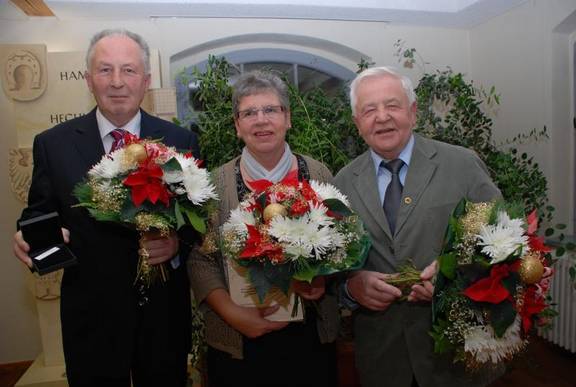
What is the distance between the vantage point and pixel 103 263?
70.5 inches

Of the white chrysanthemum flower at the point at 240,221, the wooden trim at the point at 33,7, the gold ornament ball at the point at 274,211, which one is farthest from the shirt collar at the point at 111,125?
the wooden trim at the point at 33,7

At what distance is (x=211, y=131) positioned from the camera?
10.9 feet

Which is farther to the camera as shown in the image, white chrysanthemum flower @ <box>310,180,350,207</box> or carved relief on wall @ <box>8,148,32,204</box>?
carved relief on wall @ <box>8,148,32,204</box>

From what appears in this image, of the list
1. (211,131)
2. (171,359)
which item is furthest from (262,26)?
(171,359)

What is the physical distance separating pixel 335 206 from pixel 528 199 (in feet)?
9.20

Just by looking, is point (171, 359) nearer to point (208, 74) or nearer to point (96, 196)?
point (96, 196)

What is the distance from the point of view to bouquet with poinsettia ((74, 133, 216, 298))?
1537 millimetres

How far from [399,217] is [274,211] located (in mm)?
533

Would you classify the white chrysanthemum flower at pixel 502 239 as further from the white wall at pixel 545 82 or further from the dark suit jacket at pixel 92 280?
the white wall at pixel 545 82

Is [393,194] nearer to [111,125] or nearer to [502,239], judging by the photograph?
[502,239]

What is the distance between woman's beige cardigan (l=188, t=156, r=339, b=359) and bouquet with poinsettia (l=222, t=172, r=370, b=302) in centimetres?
29

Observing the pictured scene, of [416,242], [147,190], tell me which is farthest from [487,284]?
[147,190]

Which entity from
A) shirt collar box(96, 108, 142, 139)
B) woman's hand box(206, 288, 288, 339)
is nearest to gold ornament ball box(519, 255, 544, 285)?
woman's hand box(206, 288, 288, 339)

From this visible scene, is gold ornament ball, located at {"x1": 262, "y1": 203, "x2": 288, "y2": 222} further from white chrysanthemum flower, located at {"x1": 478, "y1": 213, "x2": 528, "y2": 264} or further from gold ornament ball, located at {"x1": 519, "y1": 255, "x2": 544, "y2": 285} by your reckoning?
gold ornament ball, located at {"x1": 519, "y1": 255, "x2": 544, "y2": 285}
